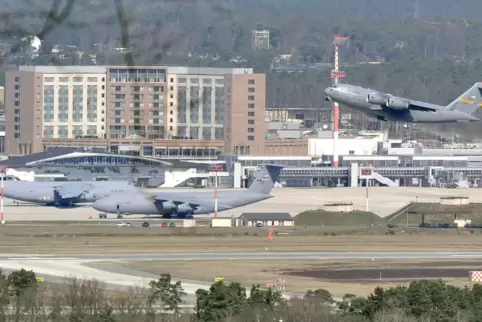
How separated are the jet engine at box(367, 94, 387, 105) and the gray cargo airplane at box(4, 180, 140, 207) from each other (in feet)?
155

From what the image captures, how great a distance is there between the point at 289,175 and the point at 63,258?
82167mm

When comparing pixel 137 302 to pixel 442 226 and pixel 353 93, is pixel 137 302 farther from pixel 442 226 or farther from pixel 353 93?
pixel 442 226

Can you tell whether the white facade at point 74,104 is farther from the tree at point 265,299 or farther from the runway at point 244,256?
the tree at point 265,299

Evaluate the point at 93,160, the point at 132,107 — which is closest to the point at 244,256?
the point at 132,107

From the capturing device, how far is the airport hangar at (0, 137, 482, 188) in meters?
133

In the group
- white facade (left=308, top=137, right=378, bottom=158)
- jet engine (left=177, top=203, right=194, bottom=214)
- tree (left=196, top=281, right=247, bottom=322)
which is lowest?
tree (left=196, top=281, right=247, bottom=322)

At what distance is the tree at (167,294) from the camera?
5091 cm

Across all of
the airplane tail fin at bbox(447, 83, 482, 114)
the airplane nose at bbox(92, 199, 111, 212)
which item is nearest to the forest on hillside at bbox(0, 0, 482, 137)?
the airplane tail fin at bbox(447, 83, 482, 114)

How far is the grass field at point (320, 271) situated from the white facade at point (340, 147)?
90.2 meters

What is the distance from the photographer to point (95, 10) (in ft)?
87.7

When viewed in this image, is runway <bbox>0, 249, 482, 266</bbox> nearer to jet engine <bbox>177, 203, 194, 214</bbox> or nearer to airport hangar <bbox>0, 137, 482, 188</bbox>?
jet engine <bbox>177, 203, 194, 214</bbox>

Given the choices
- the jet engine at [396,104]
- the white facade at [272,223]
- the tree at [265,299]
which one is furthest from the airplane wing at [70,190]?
the tree at [265,299]

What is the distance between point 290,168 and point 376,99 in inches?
3145

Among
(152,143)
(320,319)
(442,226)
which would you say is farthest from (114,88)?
(442,226)
